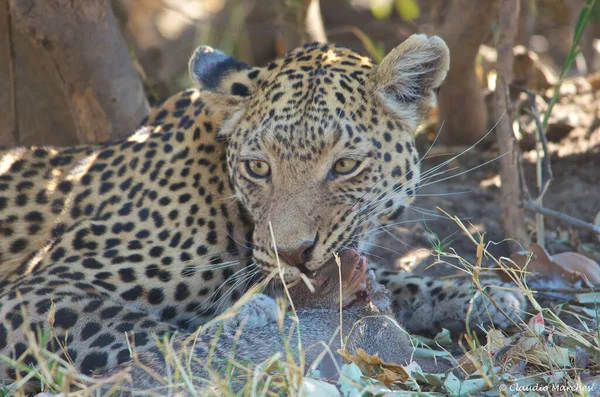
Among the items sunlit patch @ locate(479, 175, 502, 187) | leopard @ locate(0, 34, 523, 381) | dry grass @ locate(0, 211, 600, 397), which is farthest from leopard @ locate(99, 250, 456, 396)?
sunlit patch @ locate(479, 175, 502, 187)

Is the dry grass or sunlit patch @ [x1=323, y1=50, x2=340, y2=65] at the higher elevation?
sunlit patch @ [x1=323, y1=50, x2=340, y2=65]

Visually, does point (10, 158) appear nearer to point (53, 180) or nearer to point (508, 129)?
point (53, 180)

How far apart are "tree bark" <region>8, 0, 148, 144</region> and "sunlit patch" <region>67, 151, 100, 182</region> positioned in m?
0.67

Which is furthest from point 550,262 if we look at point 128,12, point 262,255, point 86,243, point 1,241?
point 128,12

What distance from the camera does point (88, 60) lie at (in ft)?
22.3

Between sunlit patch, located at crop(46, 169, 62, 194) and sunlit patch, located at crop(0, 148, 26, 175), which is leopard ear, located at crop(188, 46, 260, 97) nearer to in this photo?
sunlit patch, located at crop(46, 169, 62, 194)

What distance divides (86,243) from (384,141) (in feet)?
6.85

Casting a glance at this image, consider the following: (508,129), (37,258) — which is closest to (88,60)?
(37,258)

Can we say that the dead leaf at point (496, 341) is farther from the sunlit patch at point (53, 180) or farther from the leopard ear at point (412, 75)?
the sunlit patch at point (53, 180)

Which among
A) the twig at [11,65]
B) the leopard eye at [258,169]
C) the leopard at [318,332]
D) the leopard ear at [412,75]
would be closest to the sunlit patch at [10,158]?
the twig at [11,65]

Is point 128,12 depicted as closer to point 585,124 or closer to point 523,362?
point 585,124

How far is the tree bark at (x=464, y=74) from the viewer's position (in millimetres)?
7688

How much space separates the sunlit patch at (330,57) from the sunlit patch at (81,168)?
5.99ft

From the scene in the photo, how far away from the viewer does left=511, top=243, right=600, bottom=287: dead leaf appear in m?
5.79
